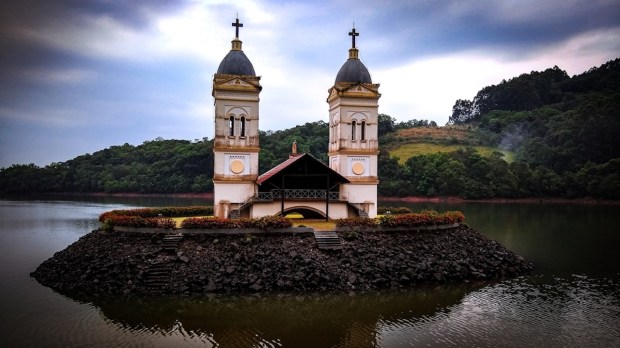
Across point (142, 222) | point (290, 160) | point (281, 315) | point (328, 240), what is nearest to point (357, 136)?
point (290, 160)

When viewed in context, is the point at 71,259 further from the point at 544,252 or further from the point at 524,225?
the point at 524,225

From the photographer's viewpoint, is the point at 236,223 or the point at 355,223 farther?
the point at 355,223

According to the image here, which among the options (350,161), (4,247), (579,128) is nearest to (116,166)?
(4,247)

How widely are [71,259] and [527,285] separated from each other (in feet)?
75.0

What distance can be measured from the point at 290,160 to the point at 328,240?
7368 mm

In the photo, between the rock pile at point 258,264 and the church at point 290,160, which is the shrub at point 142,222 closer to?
the rock pile at point 258,264

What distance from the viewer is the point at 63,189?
315 ft

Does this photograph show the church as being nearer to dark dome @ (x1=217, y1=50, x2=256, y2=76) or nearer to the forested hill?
dark dome @ (x1=217, y1=50, x2=256, y2=76)

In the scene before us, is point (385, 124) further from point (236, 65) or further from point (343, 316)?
point (343, 316)

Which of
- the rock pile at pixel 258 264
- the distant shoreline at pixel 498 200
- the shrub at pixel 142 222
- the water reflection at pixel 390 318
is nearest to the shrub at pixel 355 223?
the rock pile at pixel 258 264

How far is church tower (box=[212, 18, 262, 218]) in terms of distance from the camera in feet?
102

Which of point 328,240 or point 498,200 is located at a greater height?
point 498,200

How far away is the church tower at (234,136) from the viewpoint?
102ft

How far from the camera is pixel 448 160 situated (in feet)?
257
